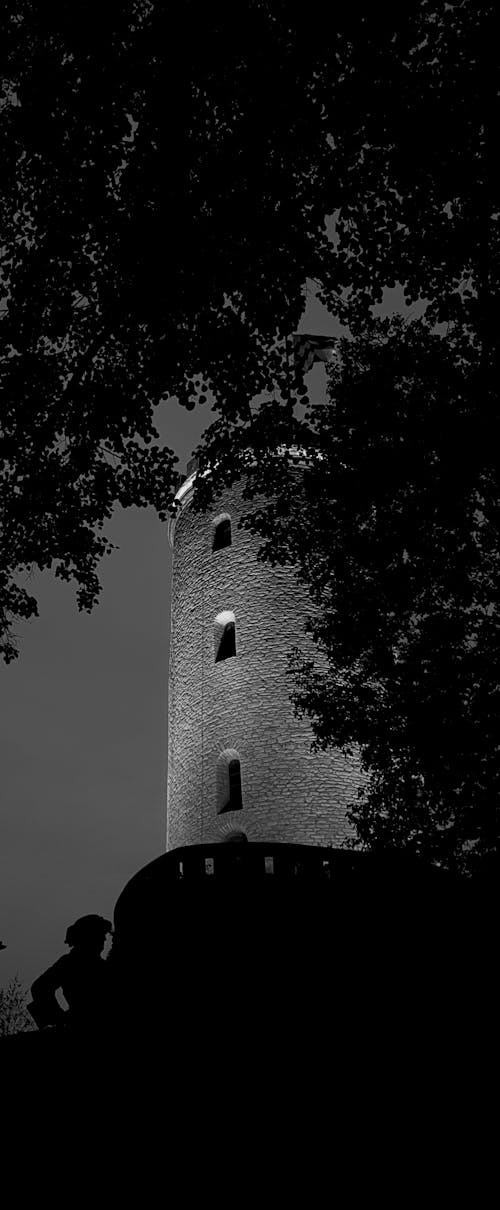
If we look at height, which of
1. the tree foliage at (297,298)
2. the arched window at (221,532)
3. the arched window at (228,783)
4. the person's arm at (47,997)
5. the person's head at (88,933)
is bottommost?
the person's arm at (47,997)

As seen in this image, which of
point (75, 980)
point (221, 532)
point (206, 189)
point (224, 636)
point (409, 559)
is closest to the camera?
point (75, 980)

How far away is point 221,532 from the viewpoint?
25.4 metres

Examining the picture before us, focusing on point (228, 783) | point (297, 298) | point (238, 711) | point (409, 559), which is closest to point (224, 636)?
point (238, 711)

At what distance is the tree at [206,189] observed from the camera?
8.51 m

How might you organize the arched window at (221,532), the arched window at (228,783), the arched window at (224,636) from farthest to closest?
the arched window at (221,532) < the arched window at (224,636) < the arched window at (228,783)

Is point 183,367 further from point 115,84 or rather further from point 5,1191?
point 5,1191

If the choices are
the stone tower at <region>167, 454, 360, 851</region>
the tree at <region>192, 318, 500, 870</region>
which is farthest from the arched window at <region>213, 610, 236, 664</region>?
the tree at <region>192, 318, 500, 870</region>

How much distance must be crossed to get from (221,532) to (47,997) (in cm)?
1909

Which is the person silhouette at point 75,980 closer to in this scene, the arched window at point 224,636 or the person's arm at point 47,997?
the person's arm at point 47,997

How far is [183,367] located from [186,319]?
0.61 m

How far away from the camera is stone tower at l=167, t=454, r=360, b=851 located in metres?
19.9

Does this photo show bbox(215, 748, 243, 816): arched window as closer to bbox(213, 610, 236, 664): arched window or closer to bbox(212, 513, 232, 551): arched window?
bbox(213, 610, 236, 664): arched window

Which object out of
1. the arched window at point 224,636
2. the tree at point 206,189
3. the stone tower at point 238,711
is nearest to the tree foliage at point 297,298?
the tree at point 206,189

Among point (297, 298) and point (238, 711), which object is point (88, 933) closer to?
point (297, 298)
